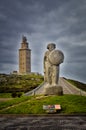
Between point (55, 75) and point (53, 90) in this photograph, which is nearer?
point (53, 90)

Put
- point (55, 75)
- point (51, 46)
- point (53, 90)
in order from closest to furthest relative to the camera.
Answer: point (53, 90) → point (55, 75) → point (51, 46)

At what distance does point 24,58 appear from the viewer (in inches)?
5748

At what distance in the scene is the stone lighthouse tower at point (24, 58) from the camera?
146m

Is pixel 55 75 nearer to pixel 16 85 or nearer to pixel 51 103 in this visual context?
pixel 51 103

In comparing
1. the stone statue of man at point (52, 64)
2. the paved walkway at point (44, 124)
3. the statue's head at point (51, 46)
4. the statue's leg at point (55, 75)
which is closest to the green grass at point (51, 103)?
the paved walkway at point (44, 124)

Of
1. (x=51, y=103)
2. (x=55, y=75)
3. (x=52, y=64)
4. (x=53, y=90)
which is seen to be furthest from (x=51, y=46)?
(x=51, y=103)

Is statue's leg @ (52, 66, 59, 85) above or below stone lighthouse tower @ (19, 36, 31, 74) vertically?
below

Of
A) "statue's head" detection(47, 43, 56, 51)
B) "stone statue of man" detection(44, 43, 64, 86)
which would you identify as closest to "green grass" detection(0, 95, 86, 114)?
"stone statue of man" detection(44, 43, 64, 86)

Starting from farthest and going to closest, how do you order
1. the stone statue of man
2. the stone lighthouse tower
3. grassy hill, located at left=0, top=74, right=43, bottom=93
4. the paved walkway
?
the stone lighthouse tower, grassy hill, located at left=0, top=74, right=43, bottom=93, the stone statue of man, the paved walkway

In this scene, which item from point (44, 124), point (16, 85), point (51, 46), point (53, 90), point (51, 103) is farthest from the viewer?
point (16, 85)

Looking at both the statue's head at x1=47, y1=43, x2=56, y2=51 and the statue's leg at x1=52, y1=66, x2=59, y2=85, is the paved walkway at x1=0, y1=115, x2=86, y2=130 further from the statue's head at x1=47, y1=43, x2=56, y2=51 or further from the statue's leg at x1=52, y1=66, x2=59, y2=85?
the statue's head at x1=47, y1=43, x2=56, y2=51

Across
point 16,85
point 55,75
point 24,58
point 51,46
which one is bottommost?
point 16,85

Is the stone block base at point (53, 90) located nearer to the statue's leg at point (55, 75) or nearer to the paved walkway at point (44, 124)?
the statue's leg at point (55, 75)

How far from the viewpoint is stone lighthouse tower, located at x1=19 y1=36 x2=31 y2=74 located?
479 feet
